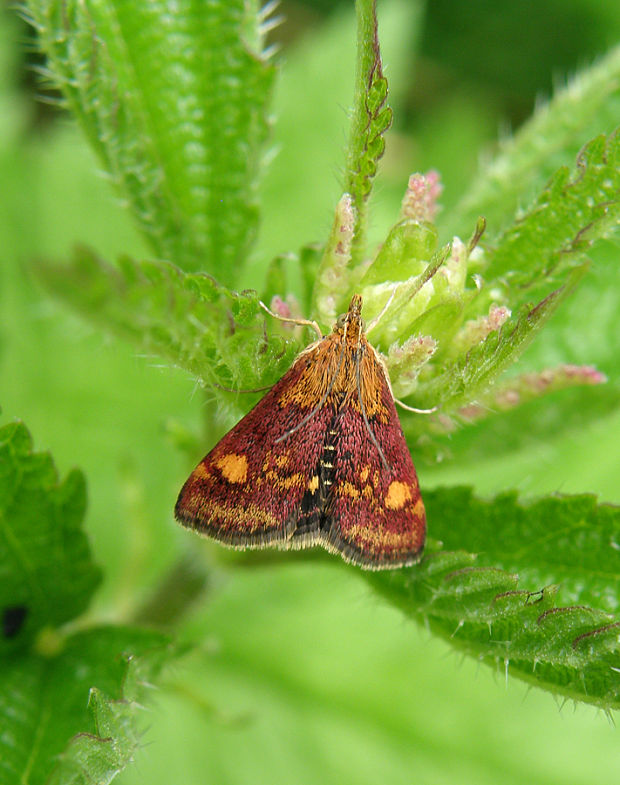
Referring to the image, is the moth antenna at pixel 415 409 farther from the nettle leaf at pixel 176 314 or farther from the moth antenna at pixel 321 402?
the nettle leaf at pixel 176 314

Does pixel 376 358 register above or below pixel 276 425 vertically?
above


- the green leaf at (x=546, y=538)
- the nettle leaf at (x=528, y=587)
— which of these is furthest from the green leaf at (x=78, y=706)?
the green leaf at (x=546, y=538)

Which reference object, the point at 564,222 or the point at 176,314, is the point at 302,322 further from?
the point at 564,222

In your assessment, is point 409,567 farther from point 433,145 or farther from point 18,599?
point 433,145

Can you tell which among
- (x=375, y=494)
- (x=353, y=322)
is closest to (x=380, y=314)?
(x=353, y=322)

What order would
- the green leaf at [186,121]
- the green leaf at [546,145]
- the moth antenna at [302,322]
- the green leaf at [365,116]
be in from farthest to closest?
1. the green leaf at [546,145]
2. the green leaf at [186,121]
3. the moth antenna at [302,322]
4. the green leaf at [365,116]

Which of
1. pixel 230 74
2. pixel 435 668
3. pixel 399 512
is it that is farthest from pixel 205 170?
pixel 435 668
